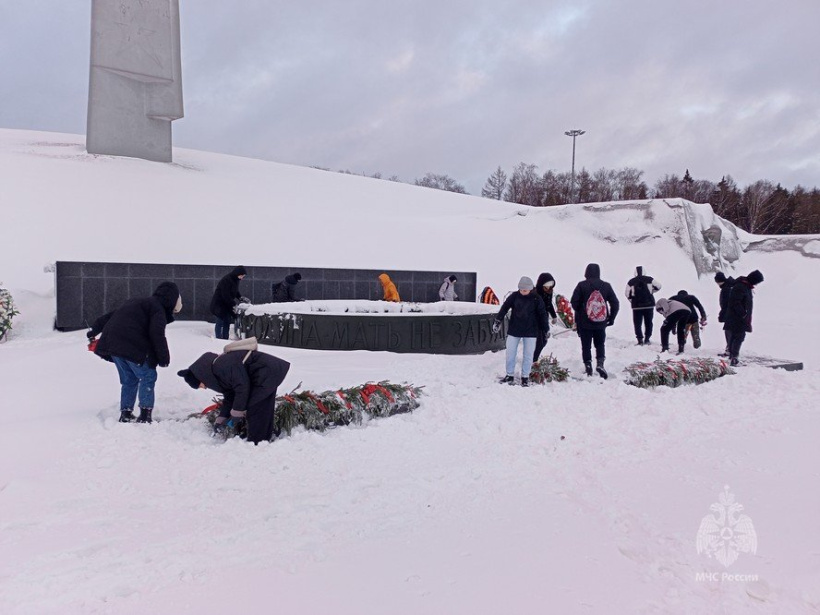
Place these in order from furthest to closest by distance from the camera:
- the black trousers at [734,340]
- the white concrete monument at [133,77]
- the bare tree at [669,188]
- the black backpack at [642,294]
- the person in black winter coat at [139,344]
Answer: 1. the bare tree at [669,188]
2. the white concrete monument at [133,77]
3. the black backpack at [642,294]
4. the black trousers at [734,340]
5. the person in black winter coat at [139,344]

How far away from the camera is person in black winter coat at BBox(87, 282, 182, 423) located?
16.8ft

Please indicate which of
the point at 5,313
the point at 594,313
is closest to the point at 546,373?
the point at 594,313

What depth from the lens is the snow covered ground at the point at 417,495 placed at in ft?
9.38

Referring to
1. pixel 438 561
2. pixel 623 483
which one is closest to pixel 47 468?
pixel 438 561

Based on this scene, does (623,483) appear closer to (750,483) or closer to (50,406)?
(750,483)

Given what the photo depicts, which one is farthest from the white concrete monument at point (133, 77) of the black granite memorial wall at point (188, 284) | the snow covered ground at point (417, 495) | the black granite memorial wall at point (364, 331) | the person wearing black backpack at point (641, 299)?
the person wearing black backpack at point (641, 299)

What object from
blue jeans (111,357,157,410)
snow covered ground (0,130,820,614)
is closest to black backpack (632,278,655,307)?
snow covered ground (0,130,820,614)

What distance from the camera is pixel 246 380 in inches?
185

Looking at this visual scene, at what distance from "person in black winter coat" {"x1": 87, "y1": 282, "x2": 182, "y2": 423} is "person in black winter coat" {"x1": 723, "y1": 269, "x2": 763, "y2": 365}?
7.87m

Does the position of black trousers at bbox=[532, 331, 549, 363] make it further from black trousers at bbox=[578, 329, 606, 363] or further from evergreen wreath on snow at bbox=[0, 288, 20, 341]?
evergreen wreath on snow at bbox=[0, 288, 20, 341]

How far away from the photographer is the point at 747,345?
12.0m

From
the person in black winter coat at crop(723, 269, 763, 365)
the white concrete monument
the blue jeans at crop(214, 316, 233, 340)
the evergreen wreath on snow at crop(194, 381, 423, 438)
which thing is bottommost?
the evergreen wreath on snow at crop(194, 381, 423, 438)

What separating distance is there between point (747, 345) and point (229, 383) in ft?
36.3

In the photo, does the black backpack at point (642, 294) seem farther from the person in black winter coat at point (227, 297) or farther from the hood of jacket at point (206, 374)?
the hood of jacket at point (206, 374)
